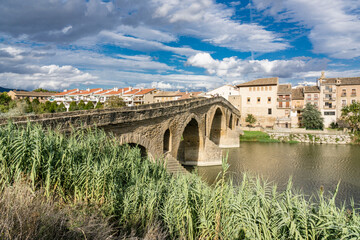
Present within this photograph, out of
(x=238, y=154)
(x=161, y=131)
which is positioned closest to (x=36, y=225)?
(x=161, y=131)

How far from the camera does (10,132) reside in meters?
4.94

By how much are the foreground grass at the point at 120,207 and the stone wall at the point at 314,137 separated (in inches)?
1264

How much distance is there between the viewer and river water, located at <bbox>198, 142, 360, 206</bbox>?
14414mm

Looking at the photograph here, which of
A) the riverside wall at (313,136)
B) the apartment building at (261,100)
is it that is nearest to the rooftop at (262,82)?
the apartment building at (261,100)

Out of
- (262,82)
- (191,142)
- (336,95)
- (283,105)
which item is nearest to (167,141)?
(191,142)

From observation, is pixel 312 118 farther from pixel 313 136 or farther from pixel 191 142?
pixel 191 142

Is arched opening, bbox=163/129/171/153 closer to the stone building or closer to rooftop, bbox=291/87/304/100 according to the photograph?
the stone building

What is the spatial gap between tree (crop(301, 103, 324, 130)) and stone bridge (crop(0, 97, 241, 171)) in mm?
15804

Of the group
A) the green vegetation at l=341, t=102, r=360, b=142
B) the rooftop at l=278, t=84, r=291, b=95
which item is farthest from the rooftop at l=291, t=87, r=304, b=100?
the green vegetation at l=341, t=102, r=360, b=142

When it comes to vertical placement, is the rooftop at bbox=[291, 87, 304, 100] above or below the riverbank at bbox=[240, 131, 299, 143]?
above

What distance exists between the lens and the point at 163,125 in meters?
13.3

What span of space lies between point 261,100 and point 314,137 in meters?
14.1

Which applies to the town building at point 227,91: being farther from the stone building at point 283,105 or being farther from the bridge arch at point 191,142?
the bridge arch at point 191,142

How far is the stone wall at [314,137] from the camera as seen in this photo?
32.1m
